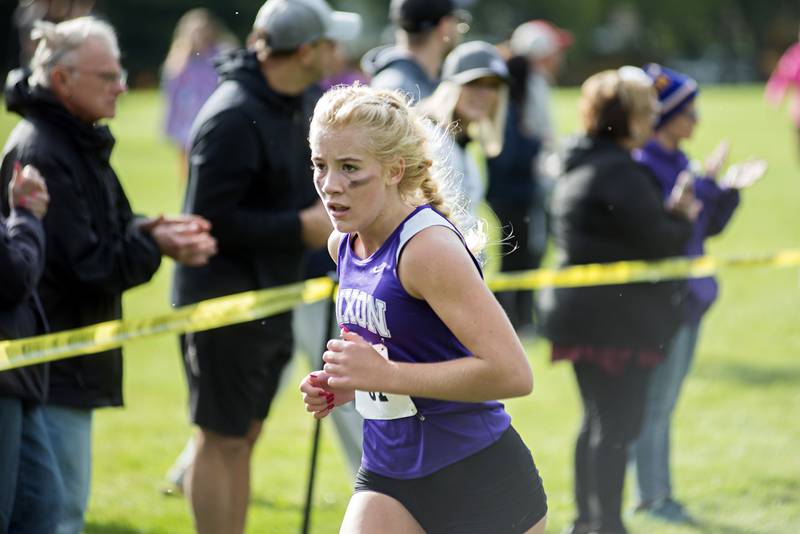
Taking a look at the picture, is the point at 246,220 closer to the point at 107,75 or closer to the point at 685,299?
the point at 107,75

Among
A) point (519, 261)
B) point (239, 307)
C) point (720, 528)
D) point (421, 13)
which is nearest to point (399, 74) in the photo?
point (421, 13)

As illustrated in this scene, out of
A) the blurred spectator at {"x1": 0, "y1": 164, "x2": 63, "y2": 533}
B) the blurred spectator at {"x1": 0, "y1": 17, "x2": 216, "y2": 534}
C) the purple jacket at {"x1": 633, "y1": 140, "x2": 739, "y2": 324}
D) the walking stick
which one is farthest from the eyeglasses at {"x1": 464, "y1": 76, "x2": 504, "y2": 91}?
the blurred spectator at {"x1": 0, "y1": 164, "x2": 63, "y2": 533}

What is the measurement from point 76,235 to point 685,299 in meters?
3.16

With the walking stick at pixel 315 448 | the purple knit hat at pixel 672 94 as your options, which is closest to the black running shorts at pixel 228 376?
the walking stick at pixel 315 448

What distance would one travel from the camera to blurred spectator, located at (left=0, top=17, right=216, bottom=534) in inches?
177

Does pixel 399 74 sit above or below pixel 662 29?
below

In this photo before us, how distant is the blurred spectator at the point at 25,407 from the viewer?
4105mm

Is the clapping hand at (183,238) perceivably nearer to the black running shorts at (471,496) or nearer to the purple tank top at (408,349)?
the purple tank top at (408,349)

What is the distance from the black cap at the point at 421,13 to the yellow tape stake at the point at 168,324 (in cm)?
143

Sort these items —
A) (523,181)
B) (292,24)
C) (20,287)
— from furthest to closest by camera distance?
(523,181)
(292,24)
(20,287)

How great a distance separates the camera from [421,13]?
6.48 m

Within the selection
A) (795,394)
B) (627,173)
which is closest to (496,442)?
(627,173)

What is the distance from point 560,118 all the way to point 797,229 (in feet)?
54.0

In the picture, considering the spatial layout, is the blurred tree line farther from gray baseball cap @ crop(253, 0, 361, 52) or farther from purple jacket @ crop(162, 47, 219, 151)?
gray baseball cap @ crop(253, 0, 361, 52)
